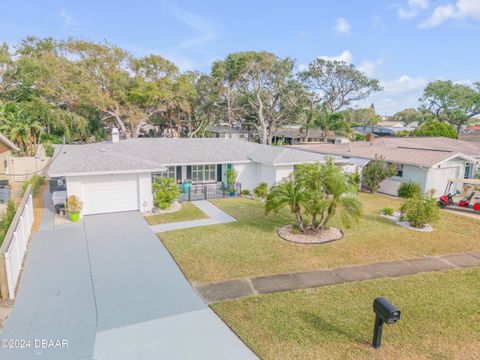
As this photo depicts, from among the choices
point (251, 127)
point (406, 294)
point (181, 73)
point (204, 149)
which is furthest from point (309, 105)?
point (406, 294)

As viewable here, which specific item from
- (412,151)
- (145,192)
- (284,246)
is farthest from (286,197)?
(412,151)

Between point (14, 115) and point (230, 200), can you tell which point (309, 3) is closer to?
point (230, 200)

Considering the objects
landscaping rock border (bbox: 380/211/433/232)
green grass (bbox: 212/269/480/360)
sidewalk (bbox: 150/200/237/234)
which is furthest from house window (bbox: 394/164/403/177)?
green grass (bbox: 212/269/480/360)

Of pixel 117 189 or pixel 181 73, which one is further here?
pixel 181 73

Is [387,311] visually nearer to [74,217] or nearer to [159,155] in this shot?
[74,217]

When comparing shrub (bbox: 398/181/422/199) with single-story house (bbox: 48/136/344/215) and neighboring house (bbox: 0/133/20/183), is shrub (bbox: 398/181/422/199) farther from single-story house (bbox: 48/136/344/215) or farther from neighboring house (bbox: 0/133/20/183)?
neighboring house (bbox: 0/133/20/183)

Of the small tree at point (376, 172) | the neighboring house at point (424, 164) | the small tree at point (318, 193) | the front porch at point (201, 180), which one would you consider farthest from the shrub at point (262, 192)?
the small tree at point (376, 172)
